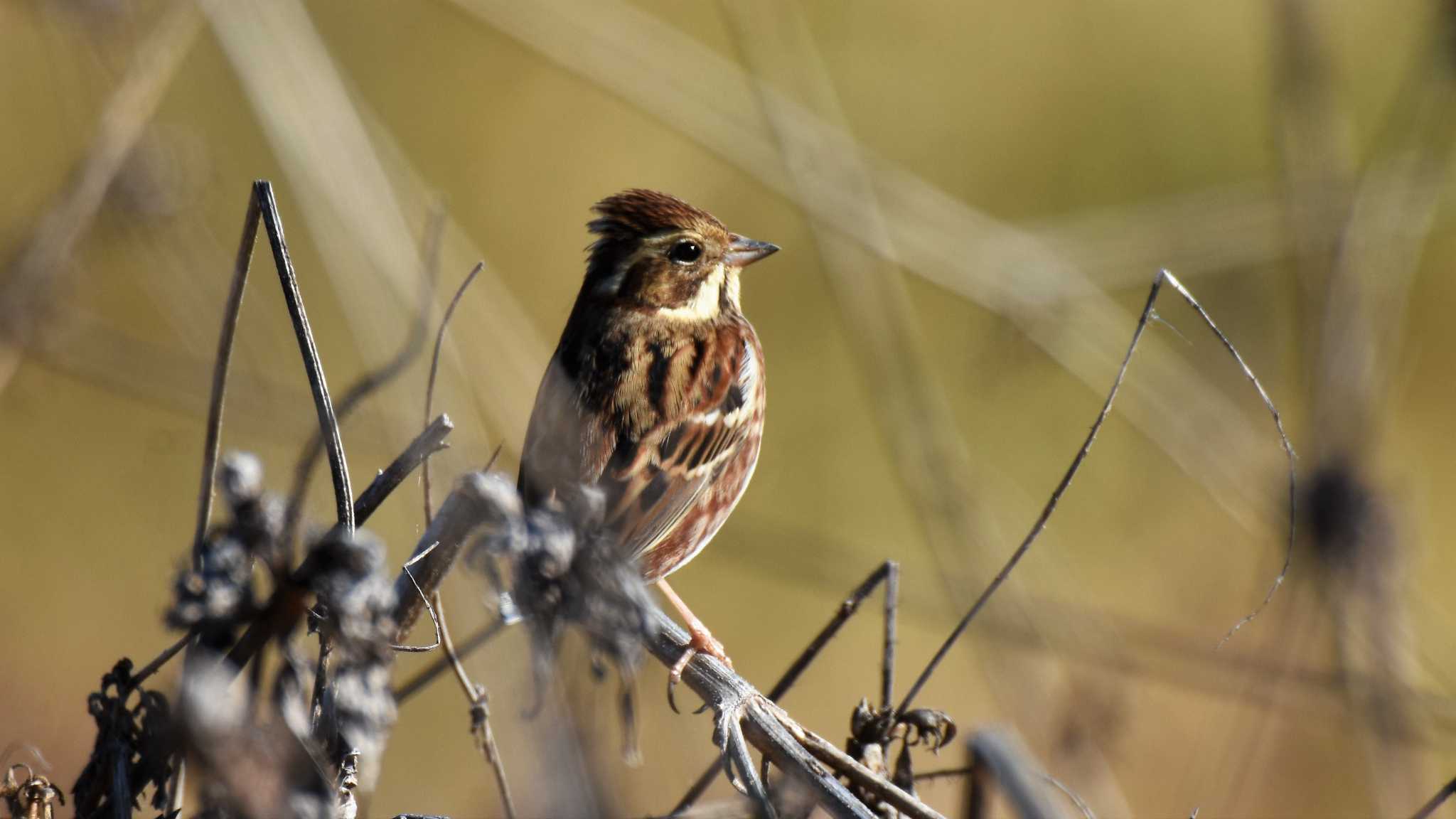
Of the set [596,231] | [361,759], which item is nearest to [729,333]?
[596,231]

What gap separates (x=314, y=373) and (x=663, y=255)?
7.40 feet

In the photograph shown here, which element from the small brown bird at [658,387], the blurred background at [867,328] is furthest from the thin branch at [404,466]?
the small brown bird at [658,387]

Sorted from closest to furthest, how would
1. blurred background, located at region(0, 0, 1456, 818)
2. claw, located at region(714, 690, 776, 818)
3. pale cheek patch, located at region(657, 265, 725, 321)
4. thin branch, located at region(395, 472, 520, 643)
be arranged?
thin branch, located at region(395, 472, 520, 643)
claw, located at region(714, 690, 776, 818)
blurred background, located at region(0, 0, 1456, 818)
pale cheek patch, located at region(657, 265, 725, 321)

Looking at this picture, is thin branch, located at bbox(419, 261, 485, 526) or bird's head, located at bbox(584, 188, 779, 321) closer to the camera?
thin branch, located at bbox(419, 261, 485, 526)

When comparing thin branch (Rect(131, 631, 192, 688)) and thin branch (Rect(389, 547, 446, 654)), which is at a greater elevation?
thin branch (Rect(389, 547, 446, 654))

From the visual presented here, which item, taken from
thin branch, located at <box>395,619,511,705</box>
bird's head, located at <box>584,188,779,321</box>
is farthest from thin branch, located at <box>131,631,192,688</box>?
bird's head, located at <box>584,188,779,321</box>

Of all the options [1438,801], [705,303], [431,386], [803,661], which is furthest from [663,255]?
[1438,801]

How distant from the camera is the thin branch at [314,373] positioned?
6.38 ft

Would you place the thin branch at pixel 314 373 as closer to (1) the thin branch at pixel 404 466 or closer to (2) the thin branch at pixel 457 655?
(1) the thin branch at pixel 404 466

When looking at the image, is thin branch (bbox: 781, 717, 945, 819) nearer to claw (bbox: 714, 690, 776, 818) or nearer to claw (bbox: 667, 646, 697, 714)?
claw (bbox: 714, 690, 776, 818)

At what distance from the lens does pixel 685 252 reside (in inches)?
165

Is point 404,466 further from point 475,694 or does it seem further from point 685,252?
point 685,252

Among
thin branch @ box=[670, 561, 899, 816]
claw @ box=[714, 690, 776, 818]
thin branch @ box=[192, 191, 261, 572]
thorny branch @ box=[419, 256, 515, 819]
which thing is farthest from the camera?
thin branch @ box=[670, 561, 899, 816]

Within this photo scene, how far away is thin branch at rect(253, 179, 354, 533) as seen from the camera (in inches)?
76.5
